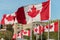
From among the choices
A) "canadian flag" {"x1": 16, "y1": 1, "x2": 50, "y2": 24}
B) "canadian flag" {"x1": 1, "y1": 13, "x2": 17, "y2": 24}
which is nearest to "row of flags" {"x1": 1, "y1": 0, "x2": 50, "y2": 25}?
"canadian flag" {"x1": 16, "y1": 1, "x2": 50, "y2": 24}

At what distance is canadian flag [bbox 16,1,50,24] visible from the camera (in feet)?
84.6

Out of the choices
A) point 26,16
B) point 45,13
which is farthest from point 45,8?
point 26,16

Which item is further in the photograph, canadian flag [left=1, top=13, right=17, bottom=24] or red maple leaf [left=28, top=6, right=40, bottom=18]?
canadian flag [left=1, top=13, right=17, bottom=24]

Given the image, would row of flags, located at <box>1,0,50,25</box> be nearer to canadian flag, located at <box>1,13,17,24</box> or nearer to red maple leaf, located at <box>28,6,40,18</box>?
red maple leaf, located at <box>28,6,40,18</box>

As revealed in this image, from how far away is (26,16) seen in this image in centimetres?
2727

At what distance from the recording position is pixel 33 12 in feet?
87.6

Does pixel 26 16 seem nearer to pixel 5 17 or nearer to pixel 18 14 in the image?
pixel 18 14

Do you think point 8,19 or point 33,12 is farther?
point 8,19

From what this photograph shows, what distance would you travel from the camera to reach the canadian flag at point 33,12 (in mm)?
25797

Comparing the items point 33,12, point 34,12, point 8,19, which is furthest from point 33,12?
point 8,19

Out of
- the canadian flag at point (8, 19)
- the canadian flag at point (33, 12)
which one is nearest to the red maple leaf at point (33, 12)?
the canadian flag at point (33, 12)

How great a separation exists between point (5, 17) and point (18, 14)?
321 inches

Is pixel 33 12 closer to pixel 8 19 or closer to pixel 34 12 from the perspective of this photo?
pixel 34 12

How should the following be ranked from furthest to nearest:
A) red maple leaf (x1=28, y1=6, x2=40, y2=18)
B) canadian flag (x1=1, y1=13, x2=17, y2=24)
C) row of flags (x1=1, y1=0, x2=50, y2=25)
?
canadian flag (x1=1, y1=13, x2=17, y2=24) → red maple leaf (x1=28, y1=6, x2=40, y2=18) → row of flags (x1=1, y1=0, x2=50, y2=25)
